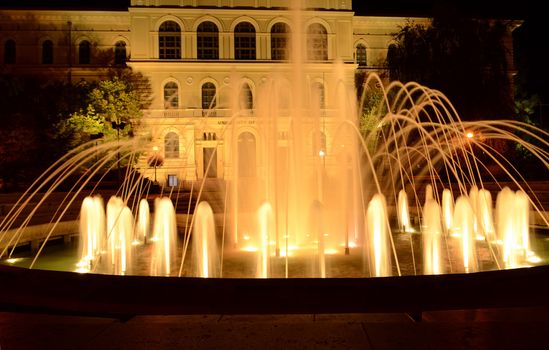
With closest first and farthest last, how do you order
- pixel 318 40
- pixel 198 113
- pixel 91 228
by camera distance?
pixel 91 228 → pixel 198 113 → pixel 318 40

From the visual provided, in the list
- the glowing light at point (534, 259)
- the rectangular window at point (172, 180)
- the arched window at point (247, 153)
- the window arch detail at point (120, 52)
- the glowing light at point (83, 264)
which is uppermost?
the window arch detail at point (120, 52)

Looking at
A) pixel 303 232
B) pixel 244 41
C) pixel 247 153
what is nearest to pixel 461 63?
pixel 244 41

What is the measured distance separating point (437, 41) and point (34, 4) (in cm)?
3910

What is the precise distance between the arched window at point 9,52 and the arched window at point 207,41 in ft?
61.1

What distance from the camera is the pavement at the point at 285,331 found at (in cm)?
360

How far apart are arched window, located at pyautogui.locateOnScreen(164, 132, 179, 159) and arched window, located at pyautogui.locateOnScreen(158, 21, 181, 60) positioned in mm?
7557

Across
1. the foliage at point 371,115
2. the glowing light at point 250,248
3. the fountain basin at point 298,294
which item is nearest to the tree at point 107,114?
the foliage at point 371,115

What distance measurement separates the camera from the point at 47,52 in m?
45.4

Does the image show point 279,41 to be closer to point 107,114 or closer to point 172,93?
point 172,93

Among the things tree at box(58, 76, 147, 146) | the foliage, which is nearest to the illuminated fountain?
the foliage

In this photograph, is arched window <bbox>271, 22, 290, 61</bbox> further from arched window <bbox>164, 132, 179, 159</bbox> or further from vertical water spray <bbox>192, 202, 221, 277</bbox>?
vertical water spray <bbox>192, 202, 221, 277</bbox>

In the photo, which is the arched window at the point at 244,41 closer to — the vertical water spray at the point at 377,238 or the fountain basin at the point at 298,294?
the vertical water spray at the point at 377,238

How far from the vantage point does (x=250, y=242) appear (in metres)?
12.6

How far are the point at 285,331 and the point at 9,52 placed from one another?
5089 cm
